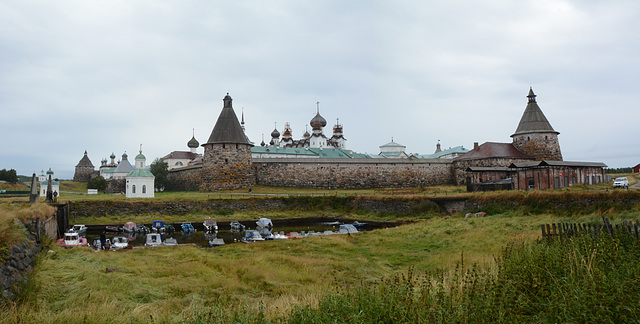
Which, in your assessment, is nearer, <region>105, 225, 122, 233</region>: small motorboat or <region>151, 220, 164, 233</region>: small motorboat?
<region>105, 225, 122, 233</region>: small motorboat

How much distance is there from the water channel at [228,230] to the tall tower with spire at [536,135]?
84.4 ft

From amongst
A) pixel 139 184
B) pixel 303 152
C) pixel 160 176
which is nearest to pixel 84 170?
pixel 160 176

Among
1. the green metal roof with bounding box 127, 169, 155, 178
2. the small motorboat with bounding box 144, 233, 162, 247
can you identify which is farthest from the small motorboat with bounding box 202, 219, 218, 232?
the green metal roof with bounding box 127, 169, 155, 178

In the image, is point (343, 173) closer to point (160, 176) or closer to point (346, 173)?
point (346, 173)

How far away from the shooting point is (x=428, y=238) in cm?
1766

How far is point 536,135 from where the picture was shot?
45000mm

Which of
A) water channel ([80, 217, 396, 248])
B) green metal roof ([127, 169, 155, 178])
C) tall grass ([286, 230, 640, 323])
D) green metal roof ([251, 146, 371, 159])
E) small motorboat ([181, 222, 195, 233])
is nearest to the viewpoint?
tall grass ([286, 230, 640, 323])

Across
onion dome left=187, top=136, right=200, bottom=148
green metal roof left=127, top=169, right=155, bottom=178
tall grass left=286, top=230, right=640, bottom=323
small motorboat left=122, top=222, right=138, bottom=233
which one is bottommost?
small motorboat left=122, top=222, right=138, bottom=233

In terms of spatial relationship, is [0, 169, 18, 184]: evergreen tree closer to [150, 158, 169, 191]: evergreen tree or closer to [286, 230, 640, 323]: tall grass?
[150, 158, 169, 191]: evergreen tree

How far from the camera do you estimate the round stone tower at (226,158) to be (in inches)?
1690

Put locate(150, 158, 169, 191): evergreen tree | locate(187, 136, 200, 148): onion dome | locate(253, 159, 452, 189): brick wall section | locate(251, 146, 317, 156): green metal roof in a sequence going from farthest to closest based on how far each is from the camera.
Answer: locate(187, 136, 200, 148): onion dome → locate(251, 146, 317, 156): green metal roof → locate(150, 158, 169, 191): evergreen tree → locate(253, 159, 452, 189): brick wall section

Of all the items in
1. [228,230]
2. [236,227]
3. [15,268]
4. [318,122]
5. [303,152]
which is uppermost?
[318,122]

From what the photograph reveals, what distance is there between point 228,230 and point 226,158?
16.3 m

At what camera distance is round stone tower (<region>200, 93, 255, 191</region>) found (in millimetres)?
42938
